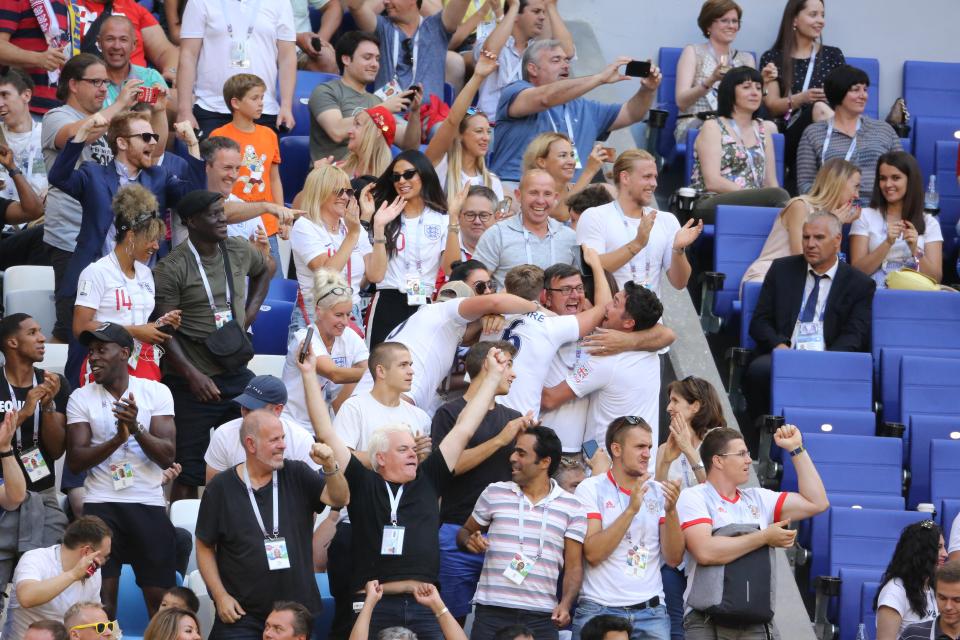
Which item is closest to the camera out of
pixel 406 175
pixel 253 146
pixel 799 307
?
pixel 406 175

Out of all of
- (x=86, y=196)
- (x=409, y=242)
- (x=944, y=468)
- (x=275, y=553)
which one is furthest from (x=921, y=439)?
(x=86, y=196)

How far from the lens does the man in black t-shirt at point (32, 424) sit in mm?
6250

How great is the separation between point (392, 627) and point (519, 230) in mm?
2473

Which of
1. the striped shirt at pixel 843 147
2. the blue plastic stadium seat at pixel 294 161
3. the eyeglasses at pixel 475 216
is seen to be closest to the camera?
the eyeglasses at pixel 475 216

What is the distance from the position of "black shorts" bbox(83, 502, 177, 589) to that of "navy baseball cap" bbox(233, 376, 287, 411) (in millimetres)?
597

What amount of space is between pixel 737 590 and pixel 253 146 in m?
3.67

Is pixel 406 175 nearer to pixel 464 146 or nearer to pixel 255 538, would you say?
pixel 464 146

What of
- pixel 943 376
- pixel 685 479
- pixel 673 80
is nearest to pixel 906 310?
pixel 943 376

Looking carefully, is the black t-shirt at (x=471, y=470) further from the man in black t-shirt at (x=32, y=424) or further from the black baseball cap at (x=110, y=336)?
the man in black t-shirt at (x=32, y=424)

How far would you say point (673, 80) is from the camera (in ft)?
34.6

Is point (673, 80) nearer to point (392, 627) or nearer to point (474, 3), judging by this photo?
point (474, 3)

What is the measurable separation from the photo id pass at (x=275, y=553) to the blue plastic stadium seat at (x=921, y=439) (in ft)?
10.5

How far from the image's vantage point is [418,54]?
995cm

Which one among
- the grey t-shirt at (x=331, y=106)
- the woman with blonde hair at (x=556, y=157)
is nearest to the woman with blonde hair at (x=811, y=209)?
the woman with blonde hair at (x=556, y=157)
